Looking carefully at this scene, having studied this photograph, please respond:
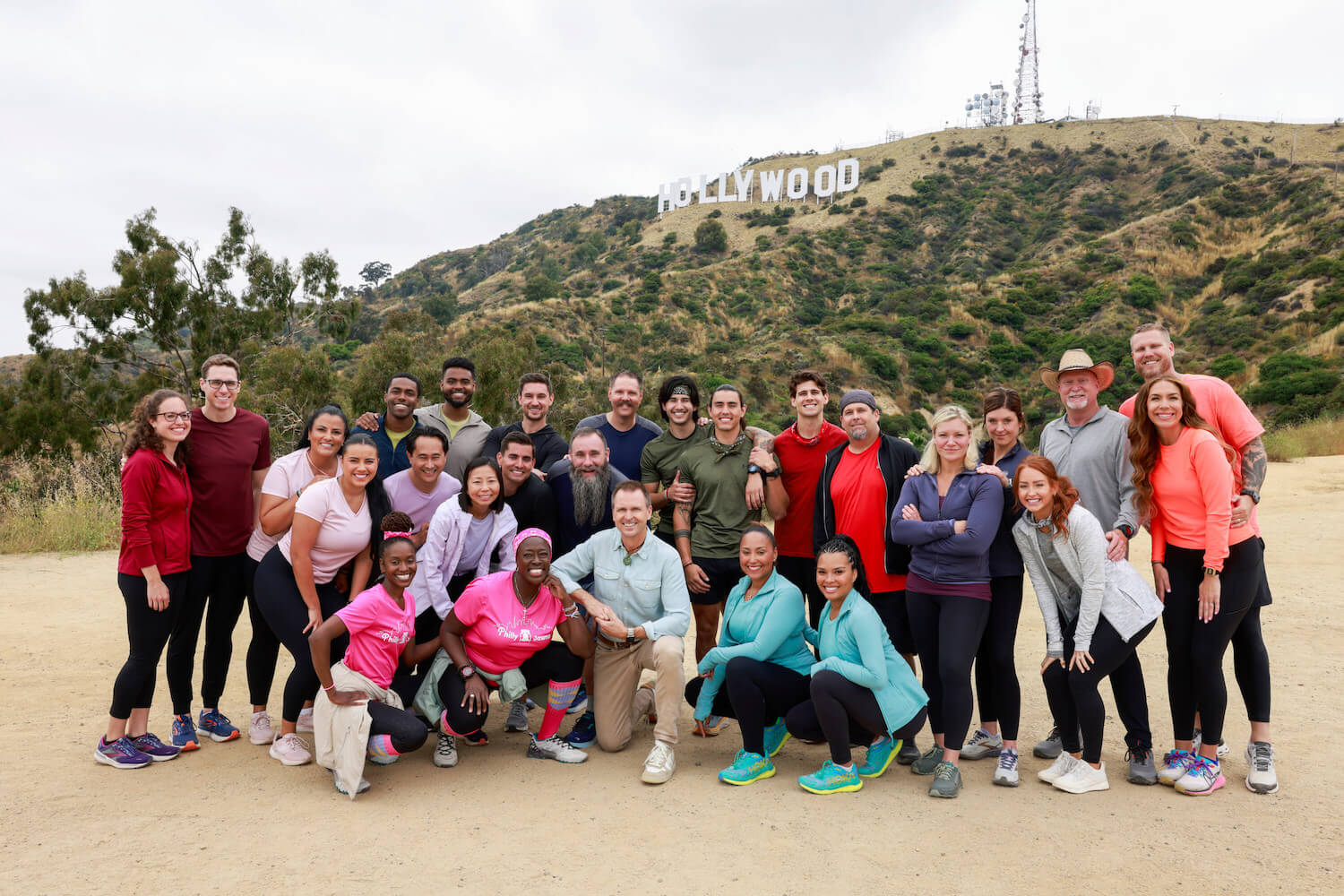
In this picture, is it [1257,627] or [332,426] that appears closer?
[1257,627]

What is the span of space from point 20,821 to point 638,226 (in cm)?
6376

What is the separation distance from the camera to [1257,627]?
4.15m

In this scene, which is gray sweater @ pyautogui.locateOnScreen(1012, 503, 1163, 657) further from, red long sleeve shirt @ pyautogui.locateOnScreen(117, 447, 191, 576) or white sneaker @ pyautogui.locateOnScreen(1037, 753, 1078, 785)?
red long sleeve shirt @ pyautogui.locateOnScreen(117, 447, 191, 576)

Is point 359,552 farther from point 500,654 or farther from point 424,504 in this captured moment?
point 500,654

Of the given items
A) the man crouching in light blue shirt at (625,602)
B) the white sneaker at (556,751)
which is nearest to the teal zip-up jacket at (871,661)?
the man crouching in light blue shirt at (625,602)

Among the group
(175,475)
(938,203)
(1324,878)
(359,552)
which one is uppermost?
(938,203)

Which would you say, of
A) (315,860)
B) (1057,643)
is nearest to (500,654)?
(315,860)

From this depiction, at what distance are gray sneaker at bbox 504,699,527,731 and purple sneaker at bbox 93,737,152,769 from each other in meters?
1.85

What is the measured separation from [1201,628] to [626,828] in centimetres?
284

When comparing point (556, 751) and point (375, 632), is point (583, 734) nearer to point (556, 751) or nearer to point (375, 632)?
point (556, 751)

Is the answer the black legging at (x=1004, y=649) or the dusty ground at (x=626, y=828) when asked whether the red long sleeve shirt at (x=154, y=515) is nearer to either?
the dusty ground at (x=626, y=828)

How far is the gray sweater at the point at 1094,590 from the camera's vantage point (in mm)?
3834

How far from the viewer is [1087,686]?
388 centimetres

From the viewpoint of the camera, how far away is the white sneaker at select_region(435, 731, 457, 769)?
14.2ft
